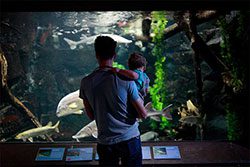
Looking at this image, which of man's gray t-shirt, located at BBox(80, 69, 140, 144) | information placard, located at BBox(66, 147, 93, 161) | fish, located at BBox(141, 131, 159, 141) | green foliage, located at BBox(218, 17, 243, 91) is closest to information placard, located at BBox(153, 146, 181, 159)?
fish, located at BBox(141, 131, 159, 141)

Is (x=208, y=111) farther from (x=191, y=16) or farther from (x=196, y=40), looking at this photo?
(x=191, y=16)

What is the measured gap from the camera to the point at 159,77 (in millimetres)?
6500

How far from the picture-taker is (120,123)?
103 inches

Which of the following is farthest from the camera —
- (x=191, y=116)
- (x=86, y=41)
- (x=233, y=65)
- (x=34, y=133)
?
(x=86, y=41)

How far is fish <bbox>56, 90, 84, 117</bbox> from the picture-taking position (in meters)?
6.21

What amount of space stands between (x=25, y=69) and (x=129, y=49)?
8.68ft

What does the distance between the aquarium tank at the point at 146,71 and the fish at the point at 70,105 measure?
2cm

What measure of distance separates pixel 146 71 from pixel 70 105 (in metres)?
2.00

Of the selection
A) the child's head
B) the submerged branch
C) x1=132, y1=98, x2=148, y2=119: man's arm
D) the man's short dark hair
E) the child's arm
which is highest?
the submerged branch

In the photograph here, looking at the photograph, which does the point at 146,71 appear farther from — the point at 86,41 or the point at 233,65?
the point at 233,65

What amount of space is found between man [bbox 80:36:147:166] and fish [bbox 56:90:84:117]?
3595 mm

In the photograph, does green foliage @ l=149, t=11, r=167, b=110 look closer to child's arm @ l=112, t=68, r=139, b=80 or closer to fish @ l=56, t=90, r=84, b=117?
fish @ l=56, t=90, r=84, b=117

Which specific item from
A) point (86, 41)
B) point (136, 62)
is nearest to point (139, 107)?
point (136, 62)

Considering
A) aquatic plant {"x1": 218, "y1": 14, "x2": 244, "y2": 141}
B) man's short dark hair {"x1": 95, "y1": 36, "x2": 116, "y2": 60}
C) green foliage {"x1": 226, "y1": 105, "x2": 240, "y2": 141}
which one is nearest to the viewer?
man's short dark hair {"x1": 95, "y1": 36, "x2": 116, "y2": 60}
